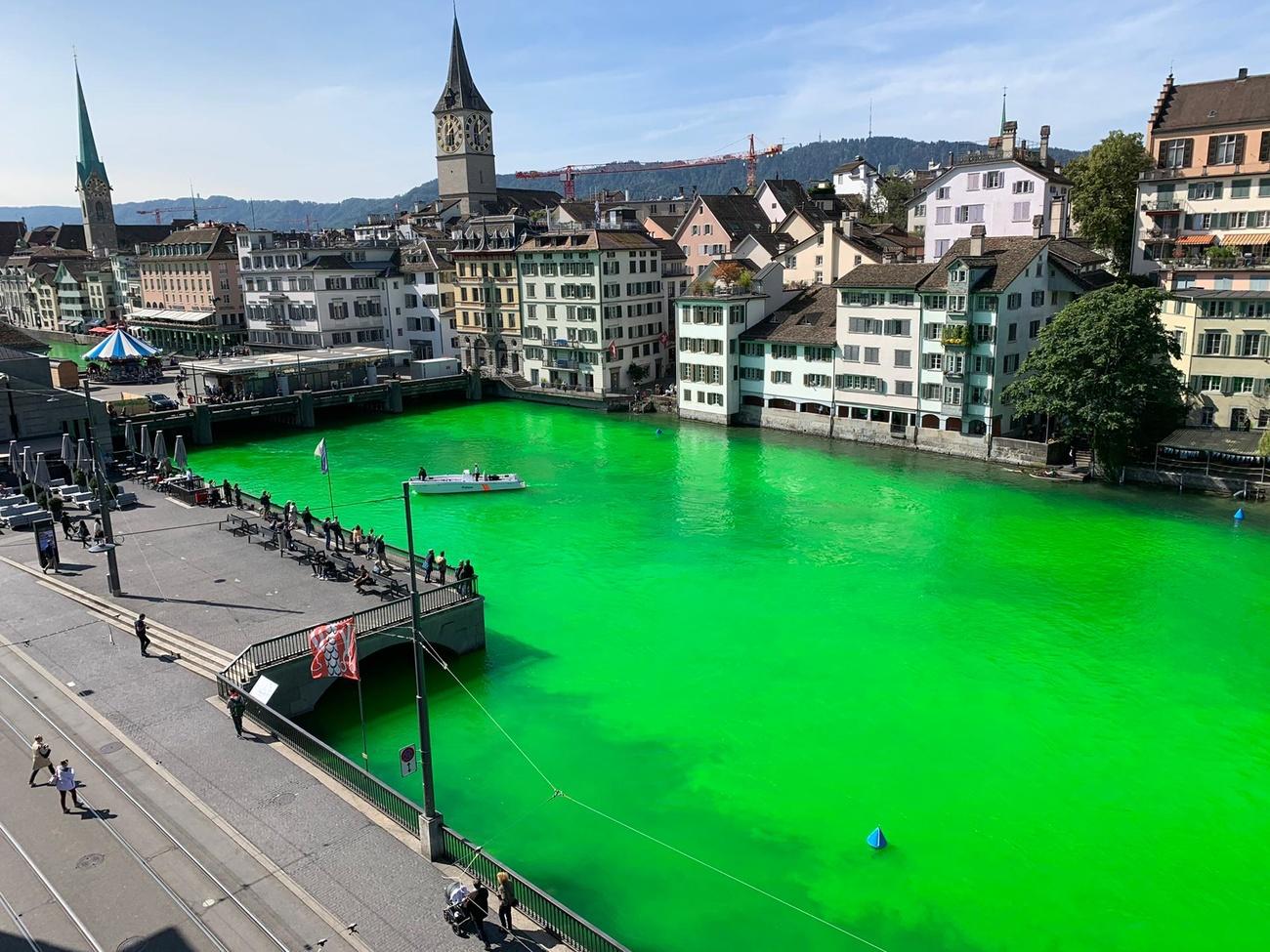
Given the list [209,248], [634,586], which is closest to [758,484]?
[634,586]

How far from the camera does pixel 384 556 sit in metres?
35.9

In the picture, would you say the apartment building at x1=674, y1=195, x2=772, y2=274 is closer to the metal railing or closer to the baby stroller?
the metal railing

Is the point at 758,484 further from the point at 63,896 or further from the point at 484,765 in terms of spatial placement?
the point at 63,896

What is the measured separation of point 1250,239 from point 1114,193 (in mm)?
16303

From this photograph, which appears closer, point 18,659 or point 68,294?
point 18,659

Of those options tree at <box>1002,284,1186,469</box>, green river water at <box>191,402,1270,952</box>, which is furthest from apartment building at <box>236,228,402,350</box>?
tree at <box>1002,284,1186,469</box>

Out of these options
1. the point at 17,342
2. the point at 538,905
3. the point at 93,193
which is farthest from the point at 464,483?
the point at 93,193

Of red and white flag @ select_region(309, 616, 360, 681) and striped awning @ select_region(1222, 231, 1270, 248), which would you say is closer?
red and white flag @ select_region(309, 616, 360, 681)

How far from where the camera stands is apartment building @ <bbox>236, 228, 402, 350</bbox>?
326 feet

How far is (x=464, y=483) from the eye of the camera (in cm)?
5584

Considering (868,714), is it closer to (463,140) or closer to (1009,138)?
(1009,138)

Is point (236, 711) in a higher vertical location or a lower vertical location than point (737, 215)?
lower

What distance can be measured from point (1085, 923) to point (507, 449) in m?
54.2

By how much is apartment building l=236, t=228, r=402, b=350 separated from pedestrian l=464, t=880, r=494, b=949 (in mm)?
90397
